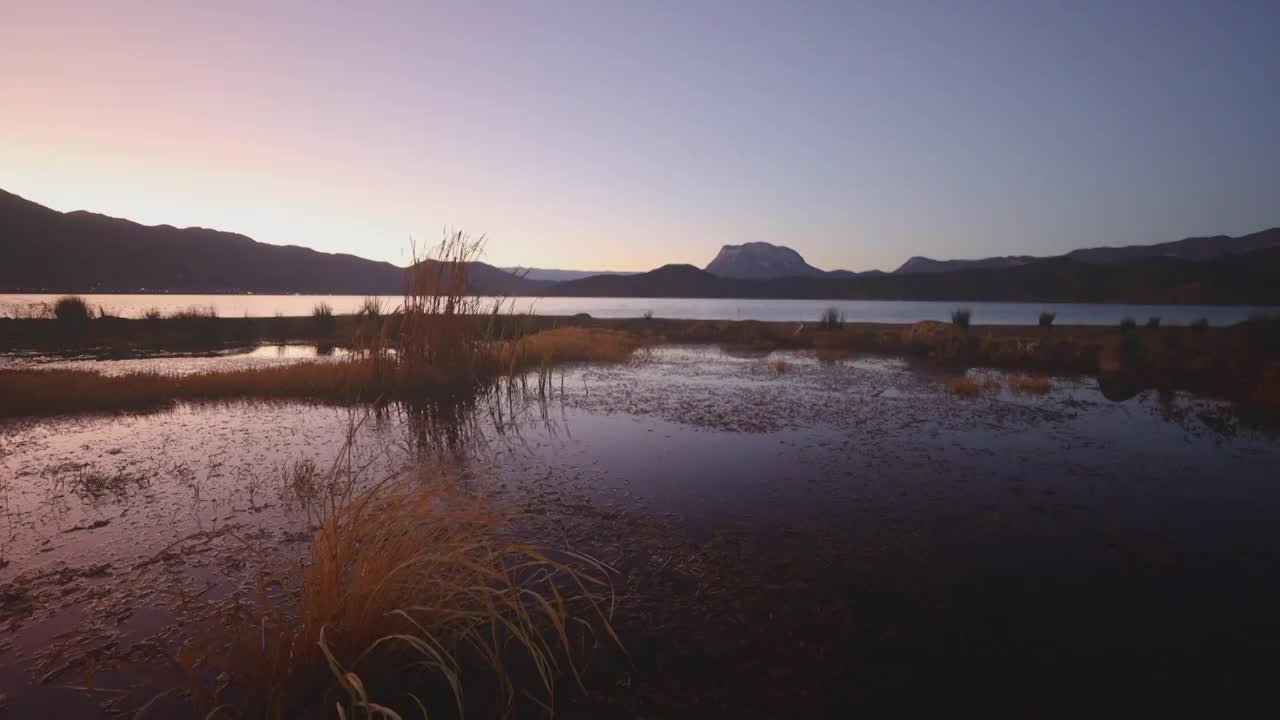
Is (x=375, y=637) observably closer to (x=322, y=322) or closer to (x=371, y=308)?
(x=371, y=308)

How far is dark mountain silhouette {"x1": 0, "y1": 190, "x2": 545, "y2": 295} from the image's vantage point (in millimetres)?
84062

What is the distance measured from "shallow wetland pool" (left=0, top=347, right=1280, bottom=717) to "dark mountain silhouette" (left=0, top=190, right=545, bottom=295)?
68.7m

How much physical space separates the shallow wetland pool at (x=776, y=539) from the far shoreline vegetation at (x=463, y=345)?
155 cm

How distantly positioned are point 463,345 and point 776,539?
8.19m

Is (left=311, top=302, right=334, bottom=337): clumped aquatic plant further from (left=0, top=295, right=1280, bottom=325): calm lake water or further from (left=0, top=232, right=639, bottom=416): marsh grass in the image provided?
(left=0, top=232, right=639, bottom=416): marsh grass

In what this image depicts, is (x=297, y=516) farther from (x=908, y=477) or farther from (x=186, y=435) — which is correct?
(x=908, y=477)

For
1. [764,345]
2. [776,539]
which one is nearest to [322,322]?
[764,345]

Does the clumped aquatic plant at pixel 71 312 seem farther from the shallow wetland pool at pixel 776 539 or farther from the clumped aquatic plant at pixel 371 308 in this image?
the shallow wetland pool at pixel 776 539

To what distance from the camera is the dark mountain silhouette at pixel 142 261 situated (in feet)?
276

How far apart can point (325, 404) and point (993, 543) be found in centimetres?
1020

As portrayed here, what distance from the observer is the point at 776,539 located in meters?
4.58

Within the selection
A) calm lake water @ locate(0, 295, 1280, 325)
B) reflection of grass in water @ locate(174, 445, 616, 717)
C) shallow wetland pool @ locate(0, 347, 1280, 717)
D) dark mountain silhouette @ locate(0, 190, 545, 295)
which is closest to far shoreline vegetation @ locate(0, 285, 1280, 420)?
shallow wetland pool @ locate(0, 347, 1280, 717)

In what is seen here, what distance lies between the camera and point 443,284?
34.1 ft

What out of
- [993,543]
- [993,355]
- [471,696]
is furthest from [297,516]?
[993,355]
